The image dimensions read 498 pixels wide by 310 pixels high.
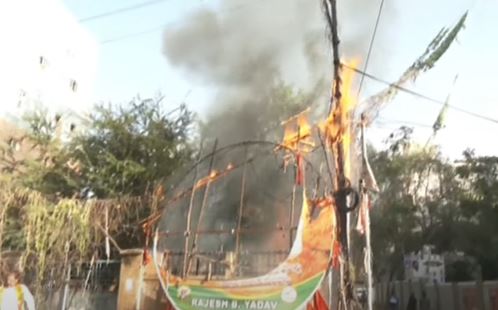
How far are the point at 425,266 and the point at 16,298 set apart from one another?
20.9 meters

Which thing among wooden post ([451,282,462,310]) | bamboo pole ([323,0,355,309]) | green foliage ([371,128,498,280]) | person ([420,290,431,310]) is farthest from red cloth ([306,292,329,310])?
green foliage ([371,128,498,280])

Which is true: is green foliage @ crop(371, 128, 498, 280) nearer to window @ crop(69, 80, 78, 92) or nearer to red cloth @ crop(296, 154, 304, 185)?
red cloth @ crop(296, 154, 304, 185)

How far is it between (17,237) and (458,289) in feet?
49.2

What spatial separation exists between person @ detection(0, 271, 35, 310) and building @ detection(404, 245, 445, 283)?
1888cm

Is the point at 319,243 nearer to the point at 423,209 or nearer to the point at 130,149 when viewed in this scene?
the point at 130,149

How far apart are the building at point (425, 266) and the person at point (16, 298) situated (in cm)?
1888

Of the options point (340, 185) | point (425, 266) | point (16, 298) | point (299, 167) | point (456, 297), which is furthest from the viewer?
point (425, 266)

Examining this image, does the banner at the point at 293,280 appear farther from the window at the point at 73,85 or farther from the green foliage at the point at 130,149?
the window at the point at 73,85

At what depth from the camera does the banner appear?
675 cm

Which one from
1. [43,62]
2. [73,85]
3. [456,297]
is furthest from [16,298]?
[73,85]

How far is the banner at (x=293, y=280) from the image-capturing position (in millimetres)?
6746

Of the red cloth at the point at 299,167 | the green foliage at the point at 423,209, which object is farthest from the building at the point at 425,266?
the red cloth at the point at 299,167

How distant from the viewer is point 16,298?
10.4 metres

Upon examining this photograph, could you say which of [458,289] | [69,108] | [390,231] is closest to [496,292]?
[458,289]
